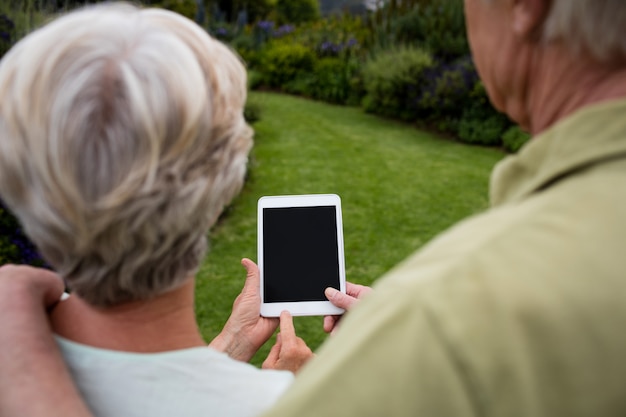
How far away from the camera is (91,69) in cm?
100

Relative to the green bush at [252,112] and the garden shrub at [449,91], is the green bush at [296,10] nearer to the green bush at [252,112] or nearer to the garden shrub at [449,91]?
the garden shrub at [449,91]

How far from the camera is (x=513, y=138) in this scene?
8.82m

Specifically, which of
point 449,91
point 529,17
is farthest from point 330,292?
point 449,91

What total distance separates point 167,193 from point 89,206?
0.37 ft

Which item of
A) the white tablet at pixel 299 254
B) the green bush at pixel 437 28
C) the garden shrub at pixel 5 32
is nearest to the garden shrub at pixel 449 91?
the green bush at pixel 437 28

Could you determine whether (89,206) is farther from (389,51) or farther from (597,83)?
(389,51)

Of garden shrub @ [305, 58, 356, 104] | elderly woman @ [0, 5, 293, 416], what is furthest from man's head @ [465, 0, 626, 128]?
garden shrub @ [305, 58, 356, 104]

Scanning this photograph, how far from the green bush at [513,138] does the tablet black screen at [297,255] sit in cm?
699

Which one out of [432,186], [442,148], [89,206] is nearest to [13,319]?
[89,206]

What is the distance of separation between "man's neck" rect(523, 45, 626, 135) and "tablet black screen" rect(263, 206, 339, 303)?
108 centimetres

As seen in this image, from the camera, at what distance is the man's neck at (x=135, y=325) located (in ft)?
3.80

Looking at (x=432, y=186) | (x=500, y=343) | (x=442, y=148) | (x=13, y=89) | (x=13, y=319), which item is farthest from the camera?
(x=442, y=148)

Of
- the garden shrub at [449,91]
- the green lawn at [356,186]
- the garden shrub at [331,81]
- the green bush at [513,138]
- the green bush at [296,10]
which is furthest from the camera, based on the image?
the green bush at [296,10]

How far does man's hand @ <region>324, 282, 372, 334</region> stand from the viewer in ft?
6.47
